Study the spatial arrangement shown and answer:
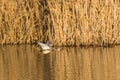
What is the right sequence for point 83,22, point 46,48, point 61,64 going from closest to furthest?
point 61,64
point 46,48
point 83,22

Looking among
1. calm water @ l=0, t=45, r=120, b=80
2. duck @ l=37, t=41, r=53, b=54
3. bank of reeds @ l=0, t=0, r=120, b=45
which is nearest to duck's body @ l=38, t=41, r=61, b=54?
duck @ l=37, t=41, r=53, b=54

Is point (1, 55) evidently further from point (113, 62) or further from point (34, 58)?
point (113, 62)

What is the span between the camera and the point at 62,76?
8.70 m

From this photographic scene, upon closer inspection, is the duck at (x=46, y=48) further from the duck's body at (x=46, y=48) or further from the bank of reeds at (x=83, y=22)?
the bank of reeds at (x=83, y=22)

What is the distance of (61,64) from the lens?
394 inches

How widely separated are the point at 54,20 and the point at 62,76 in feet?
14.0

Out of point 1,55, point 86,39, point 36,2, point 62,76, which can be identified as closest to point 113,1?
point 86,39

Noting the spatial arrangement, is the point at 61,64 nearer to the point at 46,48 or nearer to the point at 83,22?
the point at 46,48

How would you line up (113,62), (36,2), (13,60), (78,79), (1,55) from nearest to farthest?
(78,79) → (113,62) → (13,60) → (1,55) → (36,2)

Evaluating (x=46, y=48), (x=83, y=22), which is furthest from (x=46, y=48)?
(x=83, y=22)

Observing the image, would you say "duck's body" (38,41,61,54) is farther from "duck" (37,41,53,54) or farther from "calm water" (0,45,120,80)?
"calm water" (0,45,120,80)

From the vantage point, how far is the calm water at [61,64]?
28.7 feet

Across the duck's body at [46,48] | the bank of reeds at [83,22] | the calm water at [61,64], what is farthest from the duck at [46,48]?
the bank of reeds at [83,22]

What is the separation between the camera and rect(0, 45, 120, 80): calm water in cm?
874
